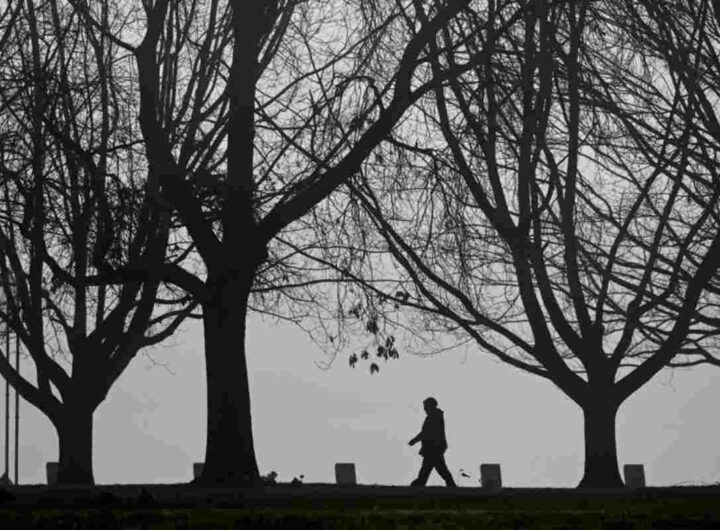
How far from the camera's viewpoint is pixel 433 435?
2464 cm

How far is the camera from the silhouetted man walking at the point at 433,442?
24.6m

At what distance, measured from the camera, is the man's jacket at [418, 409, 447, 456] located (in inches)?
969

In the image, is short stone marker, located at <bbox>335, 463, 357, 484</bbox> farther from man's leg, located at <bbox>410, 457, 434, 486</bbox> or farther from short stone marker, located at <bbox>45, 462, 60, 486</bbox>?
short stone marker, located at <bbox>45, 462, 60, 486</bbox>

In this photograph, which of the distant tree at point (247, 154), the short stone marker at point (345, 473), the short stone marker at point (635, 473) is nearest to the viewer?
the distant tree at point (247, 154)

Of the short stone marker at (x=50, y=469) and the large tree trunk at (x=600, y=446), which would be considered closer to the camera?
the large tree trunk at (x=600, y=446)

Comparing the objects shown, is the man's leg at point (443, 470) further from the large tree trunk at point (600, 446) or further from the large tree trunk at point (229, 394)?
the large tree trunk at point (229, 394)

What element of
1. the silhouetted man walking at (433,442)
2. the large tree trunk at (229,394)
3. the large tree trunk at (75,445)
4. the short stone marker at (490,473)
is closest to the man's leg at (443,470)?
the silhouetted man walking at (433,442)

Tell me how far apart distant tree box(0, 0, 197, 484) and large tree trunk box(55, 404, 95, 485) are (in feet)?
0.07

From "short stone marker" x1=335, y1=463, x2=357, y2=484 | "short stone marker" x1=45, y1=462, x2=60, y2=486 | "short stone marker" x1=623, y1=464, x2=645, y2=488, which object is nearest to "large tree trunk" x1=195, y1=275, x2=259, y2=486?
"short stone marker" x1=335, y1=463, x2=357, y2=484

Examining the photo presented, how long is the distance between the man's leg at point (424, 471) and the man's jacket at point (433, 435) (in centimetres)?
14

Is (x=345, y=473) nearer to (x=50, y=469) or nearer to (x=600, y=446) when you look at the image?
(x=50, y=469)

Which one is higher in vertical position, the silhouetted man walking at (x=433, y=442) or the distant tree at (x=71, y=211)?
the distant tree at (x=71, y=211)

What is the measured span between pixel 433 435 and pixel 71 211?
24.2ft

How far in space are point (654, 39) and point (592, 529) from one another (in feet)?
46.7
